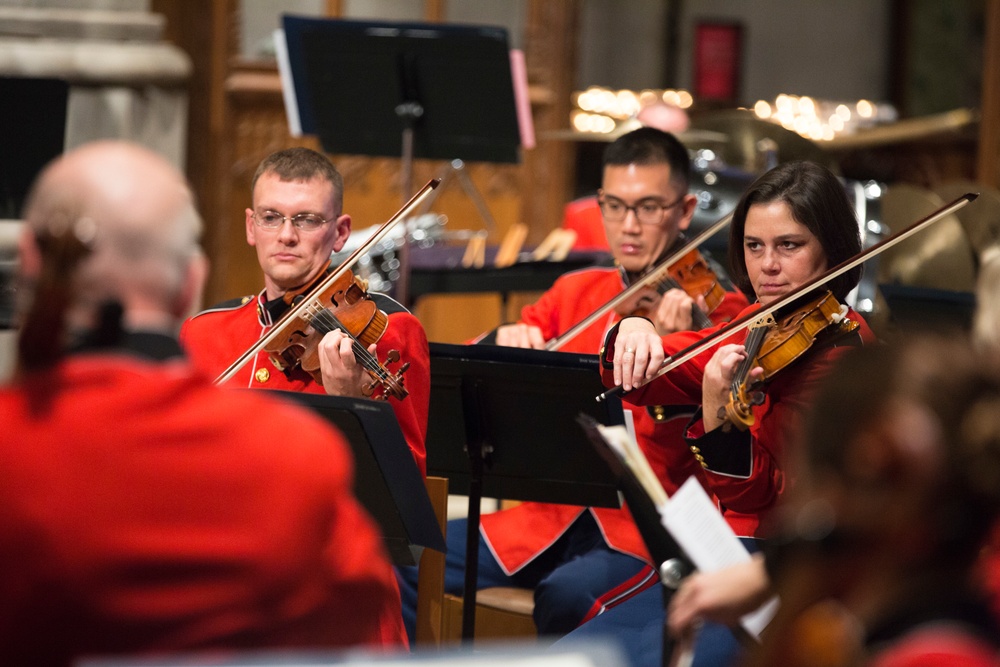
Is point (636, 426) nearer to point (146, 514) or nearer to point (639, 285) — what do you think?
point (639, 285)

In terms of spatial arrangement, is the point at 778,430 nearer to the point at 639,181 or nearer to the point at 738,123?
the point at 639,181

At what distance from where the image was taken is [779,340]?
222cm

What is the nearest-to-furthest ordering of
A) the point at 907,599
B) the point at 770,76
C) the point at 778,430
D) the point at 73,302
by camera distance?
the point at 907,599 → the point at 73,302 → the point at 778,430 → the point at 770,76

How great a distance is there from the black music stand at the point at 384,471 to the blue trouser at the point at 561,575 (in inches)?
17.2

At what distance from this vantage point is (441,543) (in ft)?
6.95

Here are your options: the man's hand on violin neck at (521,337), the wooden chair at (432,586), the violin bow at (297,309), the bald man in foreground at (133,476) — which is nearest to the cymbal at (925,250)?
the man's hand on violin neck at (521,337)

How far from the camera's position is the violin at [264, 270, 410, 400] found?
2385 millimetres

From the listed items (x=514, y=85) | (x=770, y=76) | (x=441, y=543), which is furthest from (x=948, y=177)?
(x=441, y=543)

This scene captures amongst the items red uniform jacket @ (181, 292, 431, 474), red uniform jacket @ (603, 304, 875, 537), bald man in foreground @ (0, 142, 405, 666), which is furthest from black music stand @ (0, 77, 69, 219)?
bald man in foreground @ (0, 142, 405, 666)

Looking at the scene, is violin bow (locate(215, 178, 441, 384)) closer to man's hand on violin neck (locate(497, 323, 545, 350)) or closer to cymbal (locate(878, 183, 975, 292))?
man's hand on violin neck (locate(497, 323, 545, 350))

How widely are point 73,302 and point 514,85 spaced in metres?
2.71

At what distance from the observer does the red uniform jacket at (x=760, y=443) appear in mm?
2191

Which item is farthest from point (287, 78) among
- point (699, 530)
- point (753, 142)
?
point (699, 530)

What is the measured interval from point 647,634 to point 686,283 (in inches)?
40.4
